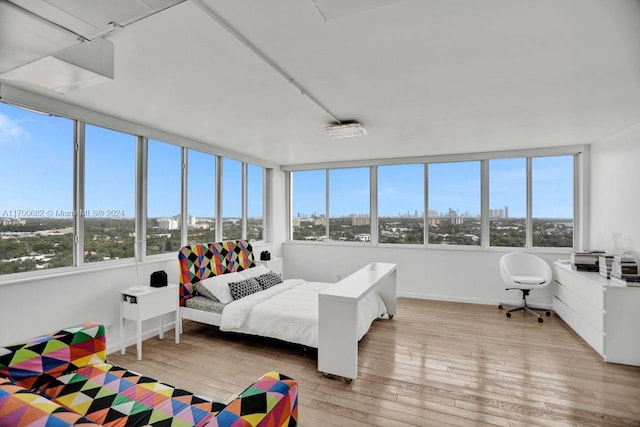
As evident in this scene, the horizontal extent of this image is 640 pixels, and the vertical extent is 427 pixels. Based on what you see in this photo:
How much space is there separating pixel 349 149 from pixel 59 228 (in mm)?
3841

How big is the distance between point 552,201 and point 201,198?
5.49 meters

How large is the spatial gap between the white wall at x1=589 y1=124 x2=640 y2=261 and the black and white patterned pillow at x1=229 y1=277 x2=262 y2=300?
4.50 m

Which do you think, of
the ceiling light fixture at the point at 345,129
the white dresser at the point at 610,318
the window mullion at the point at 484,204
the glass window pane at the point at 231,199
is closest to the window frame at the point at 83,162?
the glass window pane at the point at 231,199

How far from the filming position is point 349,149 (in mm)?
5145

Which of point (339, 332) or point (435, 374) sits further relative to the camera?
point (435, 374)

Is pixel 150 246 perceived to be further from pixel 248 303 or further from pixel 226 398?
pixel 226 398

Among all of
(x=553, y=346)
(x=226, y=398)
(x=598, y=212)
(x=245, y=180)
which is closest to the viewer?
(x=226, y=398)

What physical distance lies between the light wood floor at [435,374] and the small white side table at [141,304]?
322mm

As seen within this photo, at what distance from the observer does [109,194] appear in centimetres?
353

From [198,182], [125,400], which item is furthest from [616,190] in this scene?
[198,182]

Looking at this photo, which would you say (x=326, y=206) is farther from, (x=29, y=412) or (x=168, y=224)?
(x=29, y=412)

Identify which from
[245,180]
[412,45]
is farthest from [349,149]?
[412,45]

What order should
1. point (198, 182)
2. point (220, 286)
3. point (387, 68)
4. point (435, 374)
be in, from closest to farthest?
point (387, 68), point (435, 374), point (220, 286), point (198, 182)

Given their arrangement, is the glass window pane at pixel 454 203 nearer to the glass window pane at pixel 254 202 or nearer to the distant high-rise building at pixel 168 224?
the glass window pane at pixel 254 202
